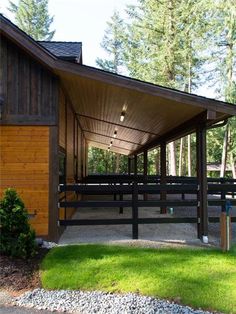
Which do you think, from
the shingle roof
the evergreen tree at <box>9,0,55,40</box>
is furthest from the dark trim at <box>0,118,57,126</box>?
the evergreen tree at <box>9,0,55,40</box>

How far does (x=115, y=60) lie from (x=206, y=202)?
30254 mm

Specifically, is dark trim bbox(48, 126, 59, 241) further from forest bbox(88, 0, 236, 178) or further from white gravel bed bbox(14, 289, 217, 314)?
forest bbox(88, 0, 236, 178)

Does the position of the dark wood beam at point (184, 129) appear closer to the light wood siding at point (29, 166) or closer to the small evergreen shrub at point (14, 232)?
the light wood siding at point (29, 166)

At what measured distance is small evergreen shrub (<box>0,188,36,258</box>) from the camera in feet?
18.4

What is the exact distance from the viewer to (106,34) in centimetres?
3581

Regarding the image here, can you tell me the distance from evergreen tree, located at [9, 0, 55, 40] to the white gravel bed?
3489 centimetres

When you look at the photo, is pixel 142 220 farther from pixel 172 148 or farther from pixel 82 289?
pixel 172 148

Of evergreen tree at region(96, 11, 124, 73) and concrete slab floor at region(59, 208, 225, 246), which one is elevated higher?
evergreen tree at region(96, 11, 124, 73)

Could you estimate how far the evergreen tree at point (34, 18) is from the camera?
36.0 m

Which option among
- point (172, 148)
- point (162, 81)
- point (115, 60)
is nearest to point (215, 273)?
point (172, 148)

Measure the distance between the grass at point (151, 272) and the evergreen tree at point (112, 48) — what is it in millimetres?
30436

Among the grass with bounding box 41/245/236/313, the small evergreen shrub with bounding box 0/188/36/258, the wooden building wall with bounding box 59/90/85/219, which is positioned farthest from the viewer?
the wooden building wall with bounding box 59/90/85/219

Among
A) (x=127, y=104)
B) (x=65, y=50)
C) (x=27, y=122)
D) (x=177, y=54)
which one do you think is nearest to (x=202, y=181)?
(x=127, y=104)

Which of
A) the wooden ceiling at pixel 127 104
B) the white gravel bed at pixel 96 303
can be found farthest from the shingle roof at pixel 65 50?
the white gravel bed at pixel 96 303
